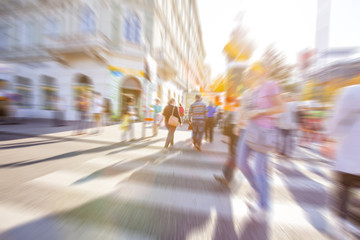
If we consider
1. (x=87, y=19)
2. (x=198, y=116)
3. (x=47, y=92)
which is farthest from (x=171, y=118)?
(x=47, y=92)

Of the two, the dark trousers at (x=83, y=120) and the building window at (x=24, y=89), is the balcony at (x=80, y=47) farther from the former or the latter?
the dark trousers at (x=83, y=120)

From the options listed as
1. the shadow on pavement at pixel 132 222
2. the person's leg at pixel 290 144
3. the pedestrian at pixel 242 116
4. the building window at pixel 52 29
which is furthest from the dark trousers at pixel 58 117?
the person's leg at pixel 290 144

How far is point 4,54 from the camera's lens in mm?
16625

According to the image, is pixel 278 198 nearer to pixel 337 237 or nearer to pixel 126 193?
pixel 337 237

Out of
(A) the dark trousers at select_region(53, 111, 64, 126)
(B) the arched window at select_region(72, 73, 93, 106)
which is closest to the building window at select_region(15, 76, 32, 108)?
(B) the arched window at select_region(72, 73, 93, 106)

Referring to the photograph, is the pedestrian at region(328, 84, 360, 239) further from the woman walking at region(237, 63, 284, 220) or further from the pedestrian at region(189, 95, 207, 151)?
the pedestrian at region(189, 95, 207, 151)

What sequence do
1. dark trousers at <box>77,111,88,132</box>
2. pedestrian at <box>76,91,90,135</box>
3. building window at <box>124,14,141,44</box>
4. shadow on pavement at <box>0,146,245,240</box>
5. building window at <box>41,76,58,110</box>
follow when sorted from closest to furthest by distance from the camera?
shadow on pavement at <box>0,146,245,240</box>
pedestrian at <box>76,91,90,135</box>
dark trousers at <box>77,111,88,132</box>
building window at <box>124,14,141,44</box>
building window at <box>41,76,58,110</box>

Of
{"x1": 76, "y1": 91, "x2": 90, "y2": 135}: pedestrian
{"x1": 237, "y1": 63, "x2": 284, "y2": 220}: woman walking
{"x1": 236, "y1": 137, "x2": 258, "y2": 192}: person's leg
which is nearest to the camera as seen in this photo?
{"x1": 237, "y1": 63, "x2": 284, "y2": 220}: woman walking

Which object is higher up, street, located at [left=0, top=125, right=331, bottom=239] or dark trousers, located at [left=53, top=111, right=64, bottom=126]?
dark trousers, located at [left=53, top=111, right=64, bottom=126]

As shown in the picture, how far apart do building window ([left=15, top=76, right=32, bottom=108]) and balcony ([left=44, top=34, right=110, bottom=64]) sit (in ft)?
17.4

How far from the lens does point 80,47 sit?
12.4 metres

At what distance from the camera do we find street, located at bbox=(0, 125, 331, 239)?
1.72 meters

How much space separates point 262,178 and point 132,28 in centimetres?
1589

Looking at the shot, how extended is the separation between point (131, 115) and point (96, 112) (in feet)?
8.58
